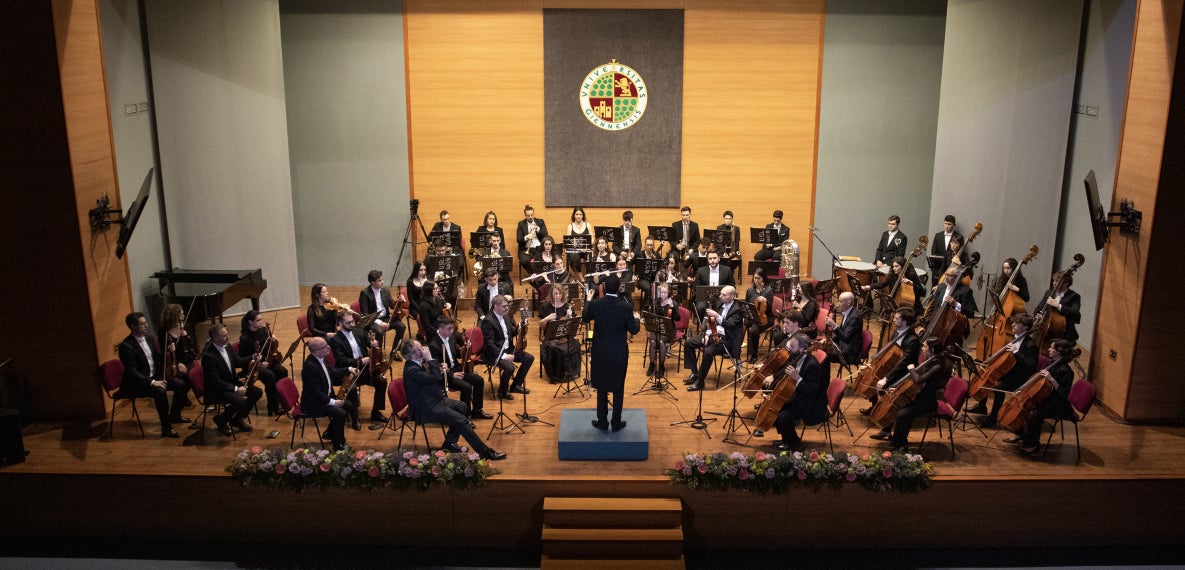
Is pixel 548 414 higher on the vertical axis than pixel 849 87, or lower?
lower

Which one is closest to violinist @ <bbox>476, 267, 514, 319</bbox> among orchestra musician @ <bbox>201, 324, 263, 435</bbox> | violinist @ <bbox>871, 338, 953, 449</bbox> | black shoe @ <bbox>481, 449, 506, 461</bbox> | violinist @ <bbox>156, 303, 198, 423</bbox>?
black shoe @ <bbox>481, 449, 506, 461</bbox>

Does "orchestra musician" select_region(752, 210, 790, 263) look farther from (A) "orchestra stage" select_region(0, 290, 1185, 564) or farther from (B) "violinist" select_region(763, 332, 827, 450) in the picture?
(A) "orchestra stage" select_region(0, 290, 1185, 564)

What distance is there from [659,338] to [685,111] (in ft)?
17.5

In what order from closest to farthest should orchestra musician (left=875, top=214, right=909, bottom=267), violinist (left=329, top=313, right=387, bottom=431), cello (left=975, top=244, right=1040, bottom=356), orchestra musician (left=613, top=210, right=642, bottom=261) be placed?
violinist (left=329, top=313, right=387, bottom=431) → cello (left=975, top=244, right=1040, bottom=356) → orchestra musician (left=875, top=214, right=909, bottom=267) → orchestra musician (left=613, top=210, right=642, bottom=261)

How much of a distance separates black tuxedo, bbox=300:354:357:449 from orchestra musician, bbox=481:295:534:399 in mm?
1586

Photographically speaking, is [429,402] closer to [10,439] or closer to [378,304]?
[378,304]

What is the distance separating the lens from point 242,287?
11.0m

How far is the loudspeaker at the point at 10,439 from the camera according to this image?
817 centimetres

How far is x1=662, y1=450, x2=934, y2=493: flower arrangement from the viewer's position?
7902 millimetres

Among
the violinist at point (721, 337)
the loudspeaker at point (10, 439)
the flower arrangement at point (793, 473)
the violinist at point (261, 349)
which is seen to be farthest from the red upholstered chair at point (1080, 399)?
the loudspeaker at point (10, 439)

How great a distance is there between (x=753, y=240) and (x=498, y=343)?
484 cm

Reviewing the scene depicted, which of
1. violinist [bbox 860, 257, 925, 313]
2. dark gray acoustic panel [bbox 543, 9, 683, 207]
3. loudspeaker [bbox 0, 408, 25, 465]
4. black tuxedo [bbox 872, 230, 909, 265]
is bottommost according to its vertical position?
loudspeaker [bbox 0, 408, 25, 465]

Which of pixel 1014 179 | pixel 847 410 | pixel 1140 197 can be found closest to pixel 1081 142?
pixel 1014 179

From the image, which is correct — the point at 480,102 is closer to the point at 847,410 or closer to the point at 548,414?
the point at 548,414
